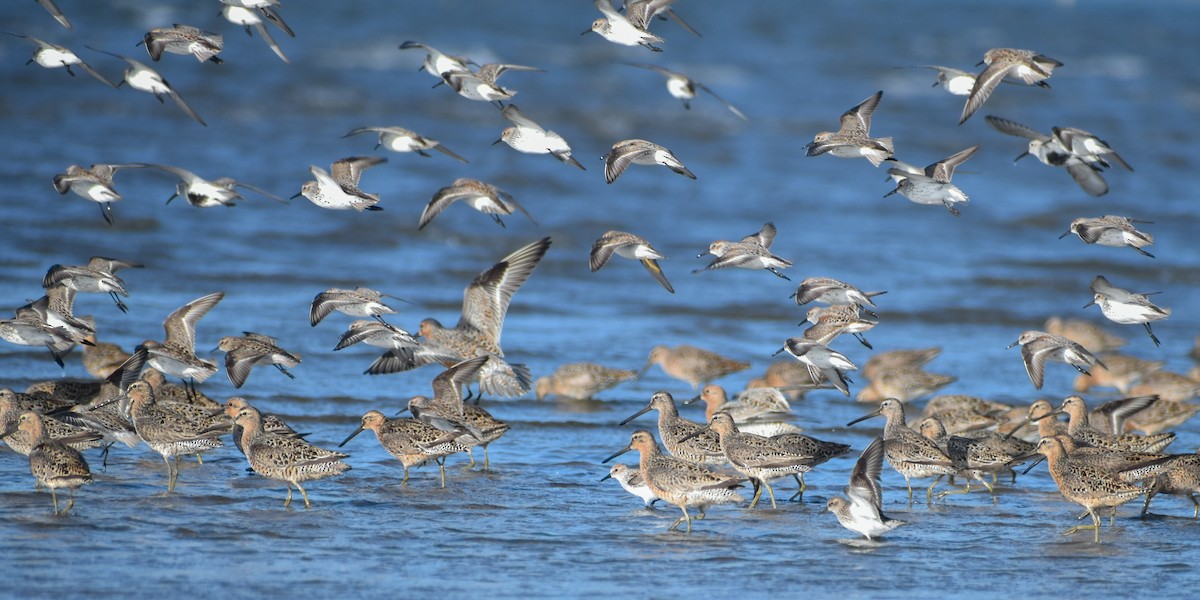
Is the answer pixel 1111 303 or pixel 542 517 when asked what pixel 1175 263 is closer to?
pixel 1111 303

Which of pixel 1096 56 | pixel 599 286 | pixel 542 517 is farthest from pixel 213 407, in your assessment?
pixel 1096 56

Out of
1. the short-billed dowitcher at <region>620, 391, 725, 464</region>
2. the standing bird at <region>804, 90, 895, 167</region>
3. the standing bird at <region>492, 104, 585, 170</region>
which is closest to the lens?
the standing bird at <region>804, 90, 895, 167</region>

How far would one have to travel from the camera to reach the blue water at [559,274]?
7500 millimetres

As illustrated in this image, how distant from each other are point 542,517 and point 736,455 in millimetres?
1454

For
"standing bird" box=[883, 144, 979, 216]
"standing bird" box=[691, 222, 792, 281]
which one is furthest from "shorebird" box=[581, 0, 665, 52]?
"standing bird" box=[883, 144, 979, 216]

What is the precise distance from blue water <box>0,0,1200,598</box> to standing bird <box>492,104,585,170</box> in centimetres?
219

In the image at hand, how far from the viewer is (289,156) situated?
2230 cm

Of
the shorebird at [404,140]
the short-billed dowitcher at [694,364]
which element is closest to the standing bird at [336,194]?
the shorebird at [404,140]

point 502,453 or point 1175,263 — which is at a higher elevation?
point 1175,263

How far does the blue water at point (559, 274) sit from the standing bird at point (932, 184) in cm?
200

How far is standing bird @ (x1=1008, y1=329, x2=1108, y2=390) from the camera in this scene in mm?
9164

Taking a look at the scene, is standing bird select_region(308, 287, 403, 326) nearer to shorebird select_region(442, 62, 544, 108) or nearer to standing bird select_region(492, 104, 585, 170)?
standing bird select_region(492, 104, 585, 170)

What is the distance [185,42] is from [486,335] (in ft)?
11.0

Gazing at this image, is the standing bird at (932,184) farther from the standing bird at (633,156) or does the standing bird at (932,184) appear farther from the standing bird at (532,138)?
the standing bird at (532,138)
